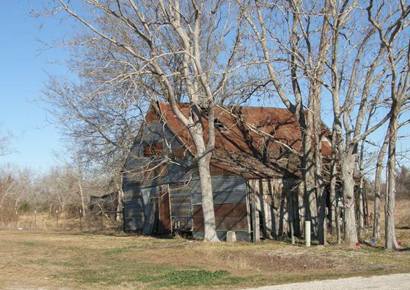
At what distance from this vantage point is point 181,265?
17734 millimetres

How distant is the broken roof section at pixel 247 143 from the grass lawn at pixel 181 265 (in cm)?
519

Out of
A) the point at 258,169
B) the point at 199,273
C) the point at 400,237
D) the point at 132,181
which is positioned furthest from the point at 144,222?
the point at 199,273

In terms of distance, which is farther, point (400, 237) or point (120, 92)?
point (400, 237)

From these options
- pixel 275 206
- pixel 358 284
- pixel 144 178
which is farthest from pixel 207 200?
pixel 358 284

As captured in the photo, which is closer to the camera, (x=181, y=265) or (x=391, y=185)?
(x=181, y=265)

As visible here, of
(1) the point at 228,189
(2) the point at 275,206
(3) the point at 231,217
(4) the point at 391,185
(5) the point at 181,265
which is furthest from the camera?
(2) the point at 275,206

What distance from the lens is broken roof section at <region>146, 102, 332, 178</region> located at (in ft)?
90.1

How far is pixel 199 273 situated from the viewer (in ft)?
50.8

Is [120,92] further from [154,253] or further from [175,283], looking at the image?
[175,283]

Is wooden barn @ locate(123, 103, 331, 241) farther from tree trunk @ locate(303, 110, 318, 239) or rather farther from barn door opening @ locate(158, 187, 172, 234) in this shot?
tree trunk @ locate(303, 110, 318, 239)

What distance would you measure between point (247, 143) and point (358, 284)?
59.5 ft

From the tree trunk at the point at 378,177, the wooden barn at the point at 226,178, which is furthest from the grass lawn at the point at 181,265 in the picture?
the wooden barn at the point at 226,178

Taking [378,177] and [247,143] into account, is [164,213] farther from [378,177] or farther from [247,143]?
[378,177]

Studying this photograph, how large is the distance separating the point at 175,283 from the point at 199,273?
1.60 m
